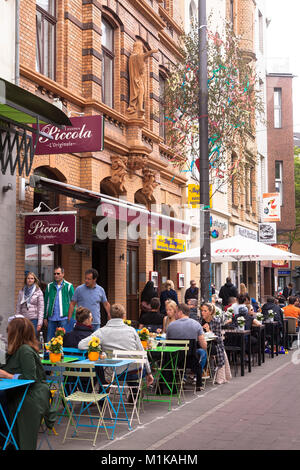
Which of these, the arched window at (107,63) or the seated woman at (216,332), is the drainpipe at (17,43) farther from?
the seated woman at (216,332)

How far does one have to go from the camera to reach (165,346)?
10.3m

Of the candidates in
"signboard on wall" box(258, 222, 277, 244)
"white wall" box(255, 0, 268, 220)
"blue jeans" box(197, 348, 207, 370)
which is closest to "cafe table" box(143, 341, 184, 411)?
"blue jeans" box(197, 348, 207, 370)

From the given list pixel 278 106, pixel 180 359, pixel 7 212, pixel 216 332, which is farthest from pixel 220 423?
pixel 278 106

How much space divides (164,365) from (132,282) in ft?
29.2

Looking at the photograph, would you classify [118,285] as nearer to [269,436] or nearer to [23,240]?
[23,240]

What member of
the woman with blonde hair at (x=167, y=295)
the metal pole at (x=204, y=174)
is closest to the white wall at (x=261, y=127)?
the woman with blonde hair at (x=167, y=295)

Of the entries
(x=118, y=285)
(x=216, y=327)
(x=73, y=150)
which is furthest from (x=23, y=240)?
(x=118, y=285)

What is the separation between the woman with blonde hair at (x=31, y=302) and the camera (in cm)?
1155

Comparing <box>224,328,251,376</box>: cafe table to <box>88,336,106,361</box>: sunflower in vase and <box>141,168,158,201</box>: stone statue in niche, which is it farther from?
<box>141,168,158,201</box>: stone statue in niche

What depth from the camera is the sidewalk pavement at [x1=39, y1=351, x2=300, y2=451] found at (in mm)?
7008

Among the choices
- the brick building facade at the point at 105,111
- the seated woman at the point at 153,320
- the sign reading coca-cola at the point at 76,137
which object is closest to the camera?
the sign reading coca-cola at the point at 76,137

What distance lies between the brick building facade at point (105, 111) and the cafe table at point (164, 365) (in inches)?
130

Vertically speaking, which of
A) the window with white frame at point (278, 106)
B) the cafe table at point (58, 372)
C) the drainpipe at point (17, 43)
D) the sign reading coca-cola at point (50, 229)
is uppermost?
the window with white frame at point (278, 106)

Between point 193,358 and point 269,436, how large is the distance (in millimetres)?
3064
